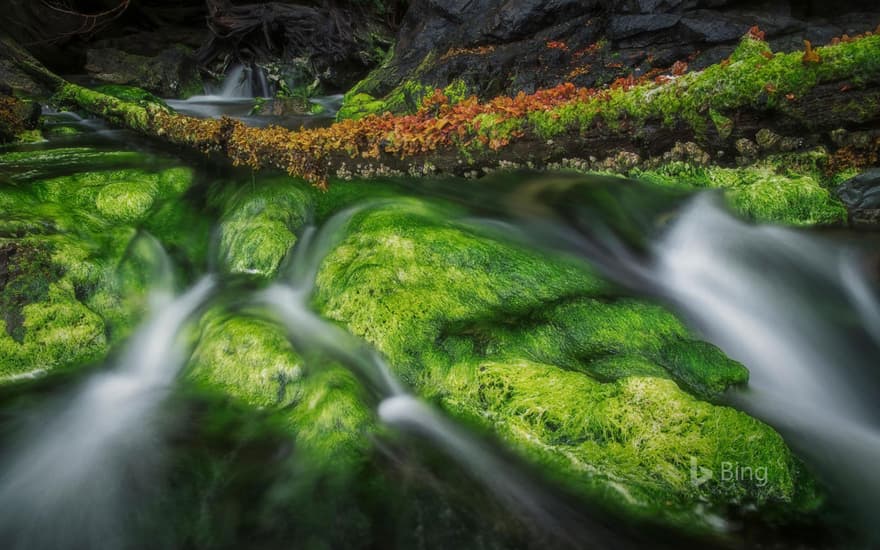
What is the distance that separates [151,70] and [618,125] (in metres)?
18.2

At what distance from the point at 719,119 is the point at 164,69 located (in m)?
18.9

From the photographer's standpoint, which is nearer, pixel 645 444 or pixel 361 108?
pixel 645 444

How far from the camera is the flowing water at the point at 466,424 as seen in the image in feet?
8.63

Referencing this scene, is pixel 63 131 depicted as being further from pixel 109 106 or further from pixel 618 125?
pixel 618 125

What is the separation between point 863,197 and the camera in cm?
508

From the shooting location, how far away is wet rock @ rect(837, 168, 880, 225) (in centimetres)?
502

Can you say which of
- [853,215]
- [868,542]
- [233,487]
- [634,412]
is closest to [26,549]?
[233,487]

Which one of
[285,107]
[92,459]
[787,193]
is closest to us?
[92,459]

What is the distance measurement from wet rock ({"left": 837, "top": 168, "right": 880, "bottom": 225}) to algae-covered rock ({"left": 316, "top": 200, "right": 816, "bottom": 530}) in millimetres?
3192

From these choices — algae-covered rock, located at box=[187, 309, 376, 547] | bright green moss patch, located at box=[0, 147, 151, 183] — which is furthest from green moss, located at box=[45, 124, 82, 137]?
algae-covered rock, located at box=[187, 309, 376, 547]

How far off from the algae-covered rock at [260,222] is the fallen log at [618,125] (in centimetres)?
47

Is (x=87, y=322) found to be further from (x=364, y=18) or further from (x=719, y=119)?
(x=364, y=18)

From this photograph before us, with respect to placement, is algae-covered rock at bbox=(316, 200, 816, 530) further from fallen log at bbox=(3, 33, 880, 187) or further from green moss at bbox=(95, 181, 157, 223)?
green moss at bbox=(95, 181, 157, 223)

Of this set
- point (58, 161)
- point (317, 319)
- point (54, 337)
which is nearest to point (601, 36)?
point (317, 319)
